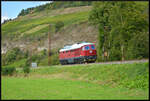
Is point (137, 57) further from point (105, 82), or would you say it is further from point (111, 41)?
point (105, 82)

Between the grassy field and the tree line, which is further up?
the tree line

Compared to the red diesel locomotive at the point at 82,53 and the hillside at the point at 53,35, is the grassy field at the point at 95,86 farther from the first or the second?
the hillside at the point at 53,35

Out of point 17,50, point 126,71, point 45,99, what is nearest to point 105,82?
point 126,71

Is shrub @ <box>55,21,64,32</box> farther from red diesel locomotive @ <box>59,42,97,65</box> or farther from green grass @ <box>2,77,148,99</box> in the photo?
green grass @ <box>2,77,148,99</box>

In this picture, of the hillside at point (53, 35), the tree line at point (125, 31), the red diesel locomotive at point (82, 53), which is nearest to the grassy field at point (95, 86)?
the red diesel locomotive at point (82, 53)

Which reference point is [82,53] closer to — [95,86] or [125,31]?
[125,31]

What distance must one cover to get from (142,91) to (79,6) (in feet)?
306

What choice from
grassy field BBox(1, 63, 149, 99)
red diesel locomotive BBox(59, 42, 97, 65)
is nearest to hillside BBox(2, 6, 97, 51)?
red diesel locomotive BBox(59, 42, 97, 65)

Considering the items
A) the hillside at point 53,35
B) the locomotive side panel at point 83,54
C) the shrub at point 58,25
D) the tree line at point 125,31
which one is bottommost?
the locomotive side panel at point 83,54

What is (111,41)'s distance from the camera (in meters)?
45.8

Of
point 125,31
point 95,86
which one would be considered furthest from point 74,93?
point 125,31

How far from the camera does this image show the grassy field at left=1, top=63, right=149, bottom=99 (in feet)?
52.7

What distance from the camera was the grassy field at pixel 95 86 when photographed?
16078 mm

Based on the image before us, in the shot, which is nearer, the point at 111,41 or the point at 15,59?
the point at 111,41
